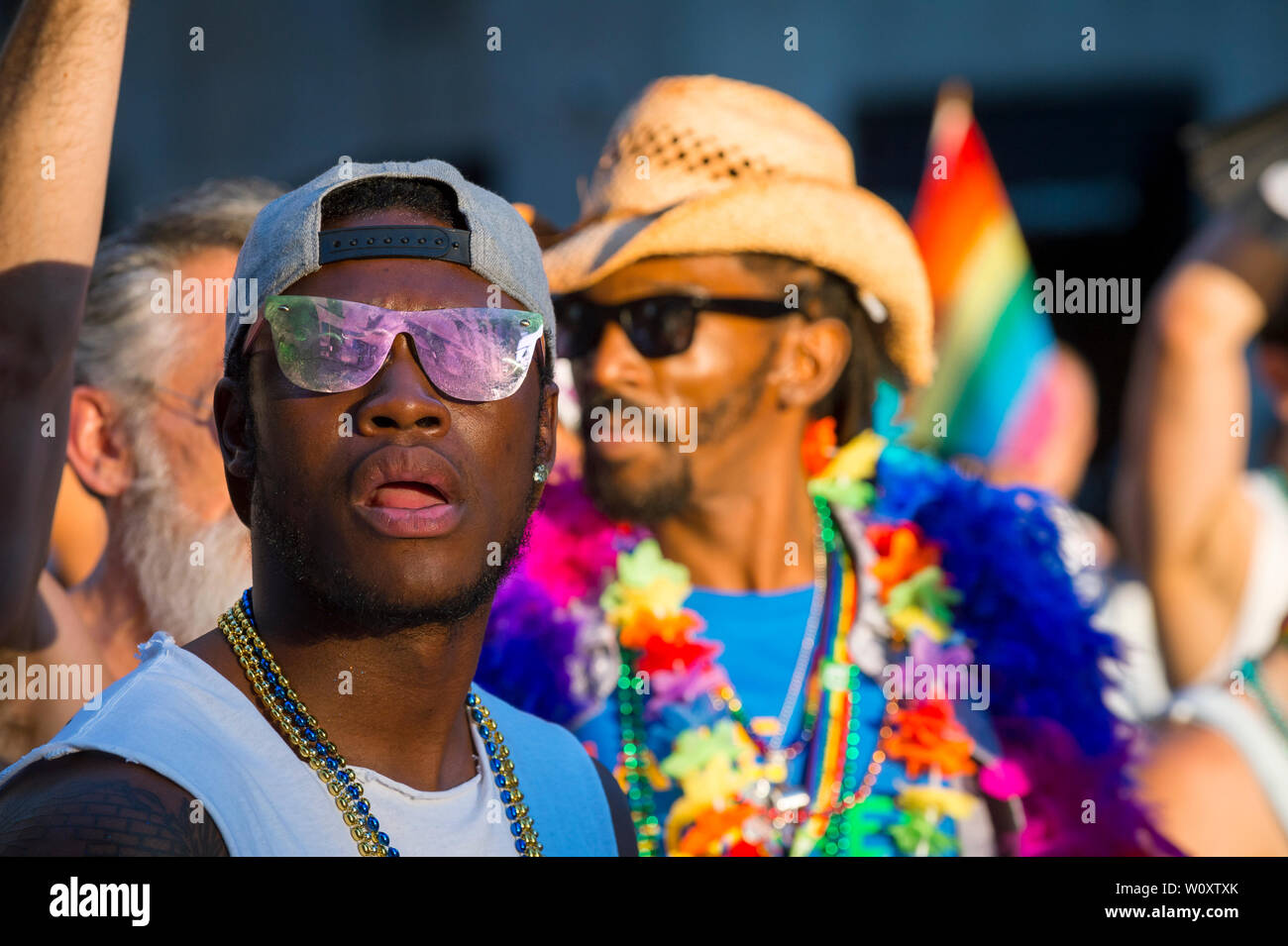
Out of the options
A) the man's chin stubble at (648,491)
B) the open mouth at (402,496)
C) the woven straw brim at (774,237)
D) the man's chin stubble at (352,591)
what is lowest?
the man's chin stubble at (352,591)

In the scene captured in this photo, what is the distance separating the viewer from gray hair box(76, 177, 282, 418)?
8.75ft

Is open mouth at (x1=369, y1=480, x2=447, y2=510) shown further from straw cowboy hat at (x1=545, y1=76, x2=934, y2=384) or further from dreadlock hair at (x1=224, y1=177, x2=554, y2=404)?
A: straw cowboy hat at (x1=545, y1=76, x2=934, y2=384)

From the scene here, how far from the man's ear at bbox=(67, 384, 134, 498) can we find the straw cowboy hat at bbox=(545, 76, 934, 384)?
103 cm

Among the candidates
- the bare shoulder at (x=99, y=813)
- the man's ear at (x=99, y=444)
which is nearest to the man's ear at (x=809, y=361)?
the man's ear at (x=99, y=444)

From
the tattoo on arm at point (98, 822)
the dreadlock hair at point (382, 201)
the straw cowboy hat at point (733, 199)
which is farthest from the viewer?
the straw cowboy hat at point (733, 199)

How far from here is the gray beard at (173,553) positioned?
2625mm

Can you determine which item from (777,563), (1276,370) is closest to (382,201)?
(777,563)

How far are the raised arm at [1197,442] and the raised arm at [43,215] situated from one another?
2539mm

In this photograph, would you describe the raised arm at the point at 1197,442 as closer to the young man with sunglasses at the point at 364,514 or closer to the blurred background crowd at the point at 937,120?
the blurred background crowd at the point at 937,120

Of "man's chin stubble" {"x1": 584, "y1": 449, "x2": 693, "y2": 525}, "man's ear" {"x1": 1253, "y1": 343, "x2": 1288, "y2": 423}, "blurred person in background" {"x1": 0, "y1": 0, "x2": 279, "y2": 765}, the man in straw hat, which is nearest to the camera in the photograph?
"blurred person in background" {"x1": 0, "y1": 0, "x2": 279, "y2": 765}

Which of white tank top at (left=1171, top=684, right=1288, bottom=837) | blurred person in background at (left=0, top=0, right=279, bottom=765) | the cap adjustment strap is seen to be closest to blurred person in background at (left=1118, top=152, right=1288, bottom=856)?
white tank top at (left=1171, top=684, right=1288, bottom=837)

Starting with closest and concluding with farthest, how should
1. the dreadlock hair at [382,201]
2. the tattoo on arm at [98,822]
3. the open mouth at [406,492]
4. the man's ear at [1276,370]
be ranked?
the tattoo on arm at [98,822] < the open mouth at [406,492] < the dreadlock hair at [382,201] < the man's ear at [1276,370]

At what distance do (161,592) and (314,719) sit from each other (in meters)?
1.21
